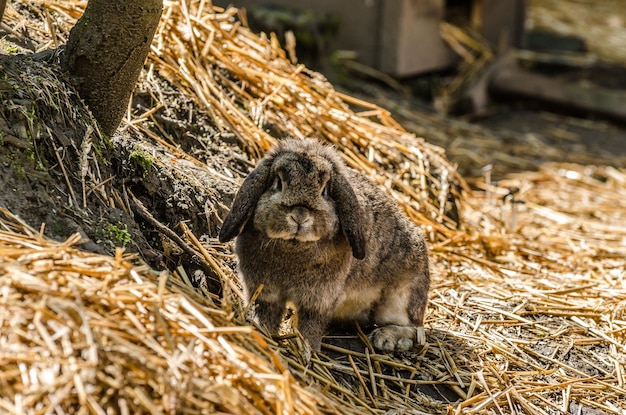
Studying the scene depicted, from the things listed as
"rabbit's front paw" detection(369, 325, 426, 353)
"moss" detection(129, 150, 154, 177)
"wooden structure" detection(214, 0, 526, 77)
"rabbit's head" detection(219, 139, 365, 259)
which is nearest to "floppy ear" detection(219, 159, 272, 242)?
"rabbit's head" detection(219, 139, 365, 259)

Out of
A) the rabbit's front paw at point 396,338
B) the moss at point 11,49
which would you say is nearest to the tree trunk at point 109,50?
the moss at point 11,49

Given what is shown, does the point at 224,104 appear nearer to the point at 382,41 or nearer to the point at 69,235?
the point at 69,235

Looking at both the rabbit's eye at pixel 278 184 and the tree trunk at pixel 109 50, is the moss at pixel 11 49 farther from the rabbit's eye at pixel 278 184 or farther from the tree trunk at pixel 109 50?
the rabbit's eye at pixel 278 184

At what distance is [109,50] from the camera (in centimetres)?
385

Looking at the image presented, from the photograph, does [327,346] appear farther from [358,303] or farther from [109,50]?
[109,50]

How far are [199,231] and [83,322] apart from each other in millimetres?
1596

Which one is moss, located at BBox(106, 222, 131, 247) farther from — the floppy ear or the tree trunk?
the tree trunk

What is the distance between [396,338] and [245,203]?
106cm

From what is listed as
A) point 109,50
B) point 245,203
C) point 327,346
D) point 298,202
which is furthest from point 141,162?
point 327,346

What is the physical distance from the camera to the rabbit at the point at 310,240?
358cm

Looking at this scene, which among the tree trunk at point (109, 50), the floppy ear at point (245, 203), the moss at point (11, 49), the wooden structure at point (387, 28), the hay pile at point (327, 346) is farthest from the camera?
the wooden structure at point (387, 28)

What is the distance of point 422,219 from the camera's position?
5555 mm

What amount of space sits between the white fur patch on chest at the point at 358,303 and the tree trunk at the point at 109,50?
1.40 meters

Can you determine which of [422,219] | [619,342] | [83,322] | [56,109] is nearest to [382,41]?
[422,219]
